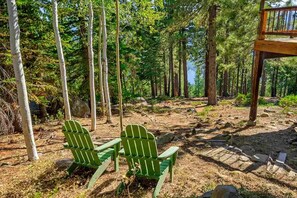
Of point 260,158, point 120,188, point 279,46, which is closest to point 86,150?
point 120,188

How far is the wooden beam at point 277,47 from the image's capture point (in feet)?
15.9

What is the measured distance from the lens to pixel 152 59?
59.9ft

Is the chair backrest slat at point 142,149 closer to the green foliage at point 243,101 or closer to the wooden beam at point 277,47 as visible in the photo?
the wooden beam at point 277,47

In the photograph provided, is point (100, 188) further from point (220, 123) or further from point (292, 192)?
point (220, 123)

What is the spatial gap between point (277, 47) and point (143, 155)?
172 inches

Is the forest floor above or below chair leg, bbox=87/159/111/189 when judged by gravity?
below

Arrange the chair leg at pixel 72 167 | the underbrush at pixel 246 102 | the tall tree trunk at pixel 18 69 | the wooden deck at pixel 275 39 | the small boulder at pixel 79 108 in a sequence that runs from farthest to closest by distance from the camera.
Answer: the underbrush at pixel 246 102 → the small boulder at pixel 79 108 → the wooden deck at pixel 275 39 → the tall tree trunk at pixel 18 69 → the chair leg at pixel 72 167

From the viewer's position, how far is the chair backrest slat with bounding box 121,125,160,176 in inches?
123

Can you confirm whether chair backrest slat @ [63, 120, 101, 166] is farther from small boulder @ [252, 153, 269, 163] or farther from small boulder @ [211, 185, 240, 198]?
small boulder @ [252, 153, 269, 163]

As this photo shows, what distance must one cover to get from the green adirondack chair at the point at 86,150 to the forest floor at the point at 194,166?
0.68 feet

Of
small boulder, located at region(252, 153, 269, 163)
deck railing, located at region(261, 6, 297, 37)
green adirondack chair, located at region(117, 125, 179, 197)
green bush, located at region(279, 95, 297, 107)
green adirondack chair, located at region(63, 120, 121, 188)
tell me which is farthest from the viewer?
green bush, located at region(279, 95, 297, 107)

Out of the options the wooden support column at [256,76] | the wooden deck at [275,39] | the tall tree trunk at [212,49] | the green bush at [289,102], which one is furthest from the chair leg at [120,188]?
the green bush at [289,102]

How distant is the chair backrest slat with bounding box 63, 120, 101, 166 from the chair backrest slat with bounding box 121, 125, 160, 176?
0.55 metres

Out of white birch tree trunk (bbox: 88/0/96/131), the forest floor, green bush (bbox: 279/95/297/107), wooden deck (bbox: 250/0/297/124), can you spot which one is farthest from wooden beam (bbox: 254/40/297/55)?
green bush (bbox: 279/95/297/107)
